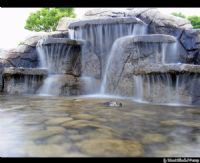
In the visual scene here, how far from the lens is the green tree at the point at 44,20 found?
24695 mm

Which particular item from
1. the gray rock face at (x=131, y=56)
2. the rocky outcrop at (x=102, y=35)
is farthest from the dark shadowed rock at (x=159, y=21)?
the gray rock face at (x=131, y=56)

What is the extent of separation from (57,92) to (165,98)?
11.6ft

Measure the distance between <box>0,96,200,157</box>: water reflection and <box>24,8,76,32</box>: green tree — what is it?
21547mm

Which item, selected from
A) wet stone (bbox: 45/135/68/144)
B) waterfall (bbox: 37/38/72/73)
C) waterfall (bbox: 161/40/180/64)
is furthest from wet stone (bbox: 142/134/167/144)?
waterfall (bbox: 37/38/72/73)

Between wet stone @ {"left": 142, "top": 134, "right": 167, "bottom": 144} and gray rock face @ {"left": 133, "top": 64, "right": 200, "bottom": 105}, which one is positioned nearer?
wet stone @ {"left": 142, "top": 134, "right": 167, "bottom": 144}

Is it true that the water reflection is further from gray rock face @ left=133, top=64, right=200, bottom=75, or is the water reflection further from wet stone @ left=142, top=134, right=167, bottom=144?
gray rock face @ left=133, top=64, right=200, bottom=75

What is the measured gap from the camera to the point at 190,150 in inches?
99.0

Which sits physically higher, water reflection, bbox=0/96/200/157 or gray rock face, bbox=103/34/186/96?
gray rock face, bbox=103/34/186/96

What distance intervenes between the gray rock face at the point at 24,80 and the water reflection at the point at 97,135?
4510 mm

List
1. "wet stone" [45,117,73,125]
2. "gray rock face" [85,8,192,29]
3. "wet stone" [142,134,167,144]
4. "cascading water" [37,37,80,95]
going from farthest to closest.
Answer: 1. "gray rock face" [85,8,192,29]
2. "cascading water" [37,37,80,95]
3. "wet stone" [45,117,73,125]
4. "wet stone" [142,134,167,144]

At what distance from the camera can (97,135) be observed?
296cm

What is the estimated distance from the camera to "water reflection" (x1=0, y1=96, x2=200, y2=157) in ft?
7.94

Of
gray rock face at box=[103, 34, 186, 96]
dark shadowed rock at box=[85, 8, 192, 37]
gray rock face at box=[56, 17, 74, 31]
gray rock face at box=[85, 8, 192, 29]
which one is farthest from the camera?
gray rock face at box=[56, 17, 74, 31]
